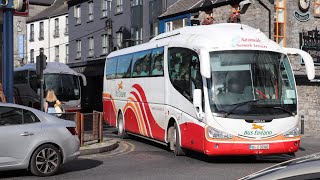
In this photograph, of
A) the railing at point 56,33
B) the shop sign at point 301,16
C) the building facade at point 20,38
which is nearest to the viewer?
the shop sign at point 301,16

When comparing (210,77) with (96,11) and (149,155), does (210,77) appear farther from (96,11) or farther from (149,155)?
(96,11)

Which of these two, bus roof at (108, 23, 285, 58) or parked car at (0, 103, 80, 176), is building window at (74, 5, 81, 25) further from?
parked car at (0, 103, 80, 176)

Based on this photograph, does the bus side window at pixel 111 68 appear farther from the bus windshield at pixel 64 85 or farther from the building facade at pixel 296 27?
the bus windshield at pixel 64 85

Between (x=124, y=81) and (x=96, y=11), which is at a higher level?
(x=96, y=11)

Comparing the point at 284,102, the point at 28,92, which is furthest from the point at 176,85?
the point at 28,92

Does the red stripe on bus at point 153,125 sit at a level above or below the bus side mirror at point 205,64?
below

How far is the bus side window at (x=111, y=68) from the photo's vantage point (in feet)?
70.7

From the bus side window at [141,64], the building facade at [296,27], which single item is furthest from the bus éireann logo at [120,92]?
the building facade at [296,27]

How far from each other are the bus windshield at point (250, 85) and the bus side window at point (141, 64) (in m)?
4.43

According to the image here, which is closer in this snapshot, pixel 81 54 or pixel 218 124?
pixel 218 124

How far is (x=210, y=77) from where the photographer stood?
1290 centimetres

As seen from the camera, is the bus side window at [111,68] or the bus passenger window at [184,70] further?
the bus side window at [111,68]

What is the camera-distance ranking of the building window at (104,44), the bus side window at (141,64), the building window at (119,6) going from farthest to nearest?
the building window at (104,44), the building window at (119,6), the bus side window at (141,64)

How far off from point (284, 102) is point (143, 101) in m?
5.64
